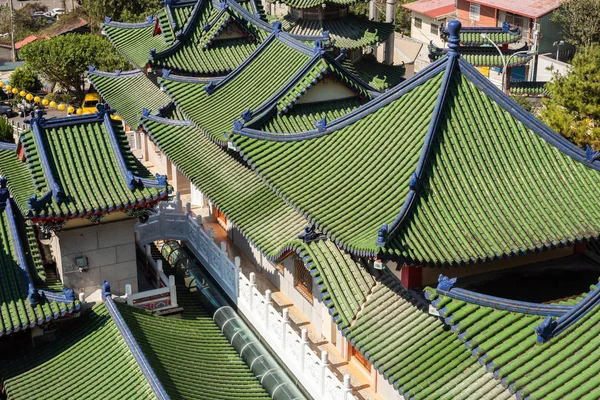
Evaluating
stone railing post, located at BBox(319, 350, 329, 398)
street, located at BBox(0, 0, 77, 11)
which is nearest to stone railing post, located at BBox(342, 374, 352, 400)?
stone railing post, located at BBox(319, 350, 329, 398)

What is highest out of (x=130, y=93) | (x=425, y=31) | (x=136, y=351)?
(x=130, y=93)

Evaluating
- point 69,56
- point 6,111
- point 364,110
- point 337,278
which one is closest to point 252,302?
point 337,278

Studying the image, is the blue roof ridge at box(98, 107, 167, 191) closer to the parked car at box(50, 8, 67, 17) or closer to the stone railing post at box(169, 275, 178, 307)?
the stone railing post at box(169, 275, 178, 307)

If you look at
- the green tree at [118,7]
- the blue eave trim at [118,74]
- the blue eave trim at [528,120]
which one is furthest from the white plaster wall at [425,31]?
the blue eave trim at [528,120]

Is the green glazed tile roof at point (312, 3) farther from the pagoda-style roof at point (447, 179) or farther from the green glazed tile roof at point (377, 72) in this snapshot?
the pagoda-style roof at point (447, 179)

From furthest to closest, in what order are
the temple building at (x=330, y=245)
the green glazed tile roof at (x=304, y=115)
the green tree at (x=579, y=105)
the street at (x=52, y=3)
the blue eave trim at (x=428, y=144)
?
the street at (x=52, y=3), the green tree at (x=579, y=105), the green glazed tile roof at (x=304, y=115), the blue eave trim at (x=428, y=144), the temple building at (x=330, y=245)

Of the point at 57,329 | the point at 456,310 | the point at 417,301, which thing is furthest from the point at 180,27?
the point at 456,310

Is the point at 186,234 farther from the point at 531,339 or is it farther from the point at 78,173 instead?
the point at 531,339
